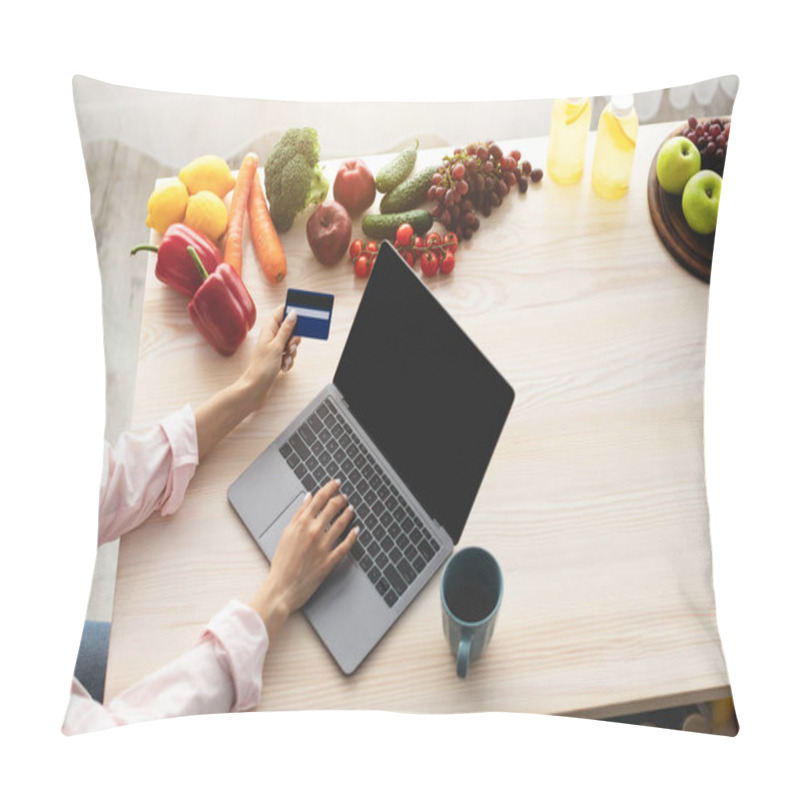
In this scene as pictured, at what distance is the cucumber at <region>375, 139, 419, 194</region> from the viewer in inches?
48.1

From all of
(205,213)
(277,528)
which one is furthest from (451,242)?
(277,528)

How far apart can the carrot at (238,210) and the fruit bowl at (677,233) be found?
534 mm

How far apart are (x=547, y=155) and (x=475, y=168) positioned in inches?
4.2

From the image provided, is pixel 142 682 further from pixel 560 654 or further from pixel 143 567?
pixel 560 654

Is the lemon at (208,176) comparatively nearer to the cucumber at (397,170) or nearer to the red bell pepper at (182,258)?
the red bell pepper at (182,258)

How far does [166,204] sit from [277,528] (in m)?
0.45

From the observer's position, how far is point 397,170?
1225mm

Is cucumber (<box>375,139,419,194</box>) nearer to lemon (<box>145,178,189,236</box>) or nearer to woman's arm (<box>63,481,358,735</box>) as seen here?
lemon (<box>145,178,189,236</box>)

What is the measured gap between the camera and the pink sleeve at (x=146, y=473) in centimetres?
113

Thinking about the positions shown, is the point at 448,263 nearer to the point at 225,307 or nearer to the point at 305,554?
the point at 225,307

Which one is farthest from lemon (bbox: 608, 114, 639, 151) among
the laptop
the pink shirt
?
the pink shirt

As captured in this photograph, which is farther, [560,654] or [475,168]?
[475,168]

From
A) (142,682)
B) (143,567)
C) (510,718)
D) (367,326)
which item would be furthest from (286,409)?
(510,718)

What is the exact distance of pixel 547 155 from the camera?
1.25 meters
